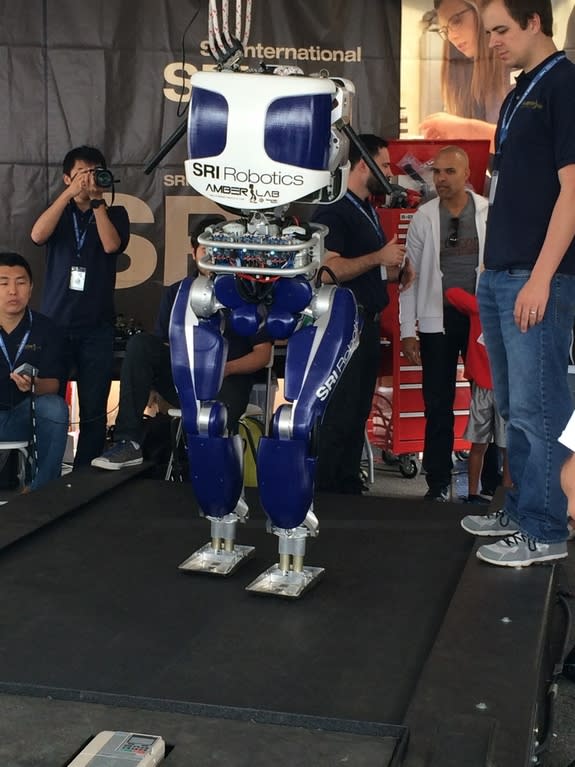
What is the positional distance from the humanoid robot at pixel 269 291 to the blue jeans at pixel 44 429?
1.31 meters

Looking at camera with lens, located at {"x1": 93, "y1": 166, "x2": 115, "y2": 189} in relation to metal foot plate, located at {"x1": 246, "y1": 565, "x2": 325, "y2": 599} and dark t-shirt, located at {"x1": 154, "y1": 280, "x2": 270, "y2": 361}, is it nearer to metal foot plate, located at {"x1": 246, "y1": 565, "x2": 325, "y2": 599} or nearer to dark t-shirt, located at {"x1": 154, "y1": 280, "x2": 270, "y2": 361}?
dark t-shirt, located at {"x1": 154, "y1": 280, "x2": 270, "y2": 361}

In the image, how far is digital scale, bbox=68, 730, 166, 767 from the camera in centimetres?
159

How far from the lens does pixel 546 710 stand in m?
2.17

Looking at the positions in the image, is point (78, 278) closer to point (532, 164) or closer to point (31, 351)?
point (31, 351)

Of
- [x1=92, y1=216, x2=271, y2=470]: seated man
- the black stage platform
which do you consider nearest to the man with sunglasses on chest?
[x1=92, y1=216, x2=271, y2=470]: seated man

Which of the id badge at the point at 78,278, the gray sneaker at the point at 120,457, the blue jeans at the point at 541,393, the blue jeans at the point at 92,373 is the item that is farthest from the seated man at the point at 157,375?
the blue jeans at the point at 541,393

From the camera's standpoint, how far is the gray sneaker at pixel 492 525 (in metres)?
2.78

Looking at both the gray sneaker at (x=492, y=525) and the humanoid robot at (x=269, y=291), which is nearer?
the humanoid robot at (x=269, y=291)

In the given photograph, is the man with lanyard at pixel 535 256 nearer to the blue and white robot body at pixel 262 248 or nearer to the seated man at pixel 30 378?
the blue and white robot body at pixel 262 248

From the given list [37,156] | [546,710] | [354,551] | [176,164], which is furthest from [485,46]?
[546,710]

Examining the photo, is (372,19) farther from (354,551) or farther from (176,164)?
(354,551)

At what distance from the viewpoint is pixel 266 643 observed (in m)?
2.15

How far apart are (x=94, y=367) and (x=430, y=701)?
250 cm

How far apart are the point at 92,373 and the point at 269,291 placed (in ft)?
5.57
